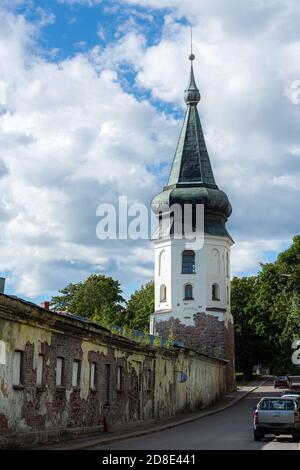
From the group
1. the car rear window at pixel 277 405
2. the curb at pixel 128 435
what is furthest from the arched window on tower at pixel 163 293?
the car rear window at pixel 277 405

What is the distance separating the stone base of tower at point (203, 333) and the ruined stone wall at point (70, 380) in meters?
21.9

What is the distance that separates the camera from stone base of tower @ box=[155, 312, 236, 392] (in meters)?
60.2

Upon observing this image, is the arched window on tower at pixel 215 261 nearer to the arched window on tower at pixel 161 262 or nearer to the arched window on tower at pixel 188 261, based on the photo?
the arched window on tower at pixel 188 261

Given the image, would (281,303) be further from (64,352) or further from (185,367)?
(64,352)

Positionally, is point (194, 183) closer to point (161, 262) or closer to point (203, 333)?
point (161, 262)

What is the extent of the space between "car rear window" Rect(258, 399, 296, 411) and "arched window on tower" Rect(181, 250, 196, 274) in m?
38.0

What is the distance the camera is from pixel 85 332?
24641mm

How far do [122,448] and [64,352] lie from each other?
13.6ft

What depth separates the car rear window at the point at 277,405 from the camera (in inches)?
950

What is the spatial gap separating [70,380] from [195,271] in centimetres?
3914

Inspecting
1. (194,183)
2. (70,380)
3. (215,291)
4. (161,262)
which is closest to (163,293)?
(161,262)

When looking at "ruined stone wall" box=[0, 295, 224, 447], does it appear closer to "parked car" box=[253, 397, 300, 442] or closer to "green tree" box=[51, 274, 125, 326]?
"parked car" box=[253, 397, 300, 442]

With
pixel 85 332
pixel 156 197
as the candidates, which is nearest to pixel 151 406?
pixel 85 332

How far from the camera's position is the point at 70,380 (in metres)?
23.8
